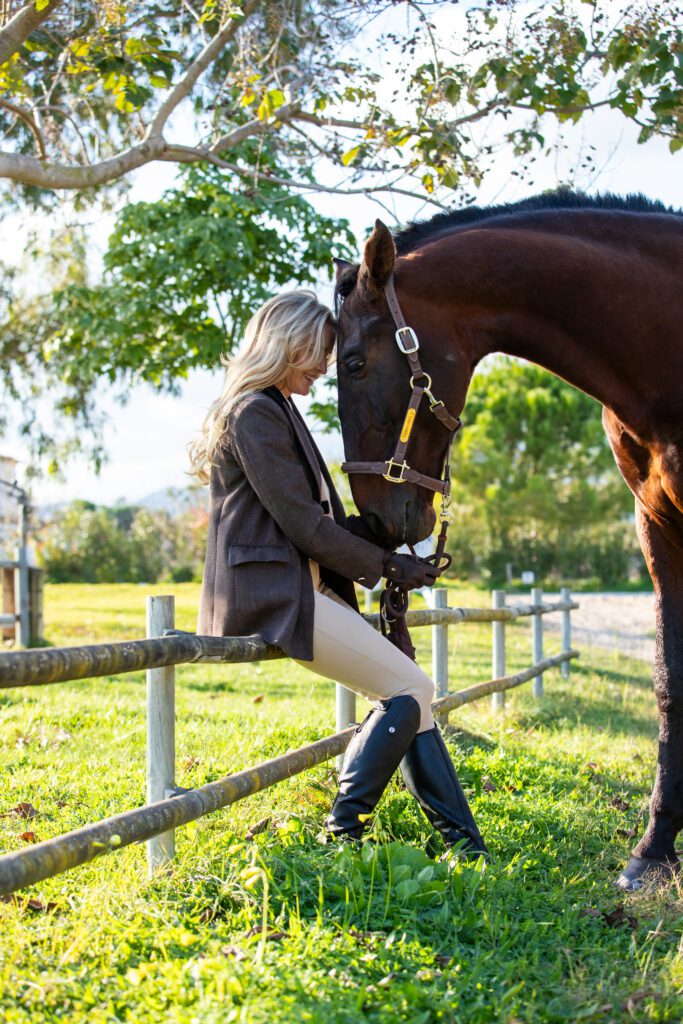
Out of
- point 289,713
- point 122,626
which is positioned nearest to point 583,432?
point 122,626

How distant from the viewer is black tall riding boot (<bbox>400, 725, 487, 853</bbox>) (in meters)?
2.96

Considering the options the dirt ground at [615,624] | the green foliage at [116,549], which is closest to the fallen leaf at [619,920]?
the dirt ground at [615,624]

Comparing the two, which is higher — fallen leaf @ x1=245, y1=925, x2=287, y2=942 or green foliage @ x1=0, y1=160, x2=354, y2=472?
green foliage @ x1=0, y1=160, x2=354, y2=472

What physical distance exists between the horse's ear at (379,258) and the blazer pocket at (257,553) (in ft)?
2.78

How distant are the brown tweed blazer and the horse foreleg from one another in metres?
1.20

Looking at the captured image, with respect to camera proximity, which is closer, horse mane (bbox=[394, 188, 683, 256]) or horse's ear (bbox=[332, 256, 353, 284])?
horse's ear (bbox=[332, 256, 353, 284])

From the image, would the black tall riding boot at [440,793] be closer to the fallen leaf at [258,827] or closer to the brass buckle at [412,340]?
the fallen leaf at [258,827]

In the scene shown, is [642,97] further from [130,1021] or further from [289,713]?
[130,1021]

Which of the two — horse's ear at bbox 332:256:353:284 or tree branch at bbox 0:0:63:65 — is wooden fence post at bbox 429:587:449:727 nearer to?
horse's ear at bbox 332:256:353:284

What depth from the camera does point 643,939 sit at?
8.68ft

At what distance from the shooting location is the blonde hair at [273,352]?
294cm

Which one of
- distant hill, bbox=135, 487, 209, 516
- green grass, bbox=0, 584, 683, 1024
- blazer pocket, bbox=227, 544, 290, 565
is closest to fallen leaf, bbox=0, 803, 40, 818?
green grass, bbox=0, 584, 683, 1024

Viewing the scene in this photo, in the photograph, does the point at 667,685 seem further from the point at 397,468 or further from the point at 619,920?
the point at 397,468

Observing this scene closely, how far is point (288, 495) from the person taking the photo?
2760 millimetres
